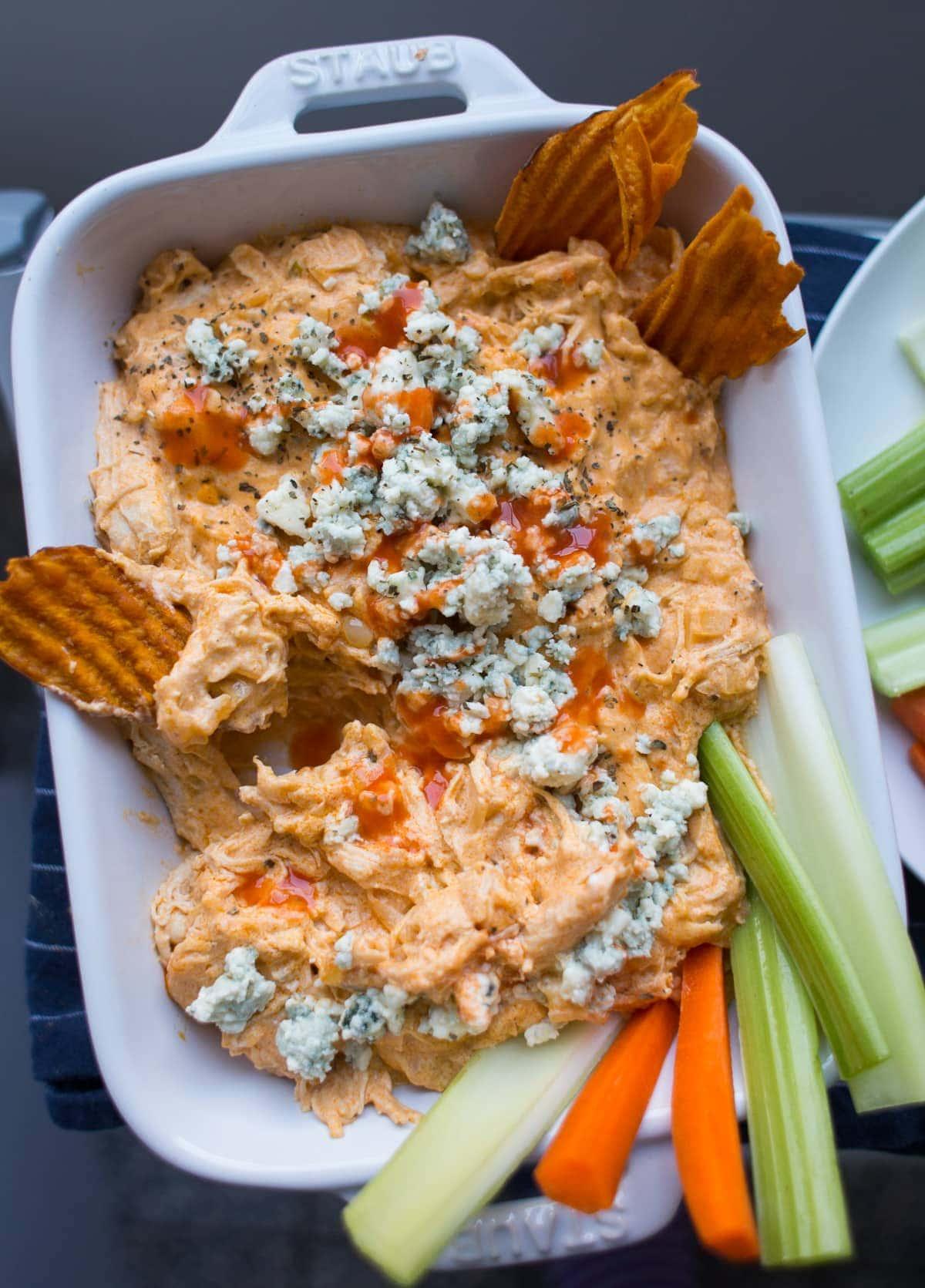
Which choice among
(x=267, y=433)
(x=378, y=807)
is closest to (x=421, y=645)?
(x=378, y=807)

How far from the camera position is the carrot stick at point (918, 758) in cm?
188

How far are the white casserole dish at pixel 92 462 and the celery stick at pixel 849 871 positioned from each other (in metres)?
0.04

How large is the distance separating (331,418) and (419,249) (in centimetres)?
35

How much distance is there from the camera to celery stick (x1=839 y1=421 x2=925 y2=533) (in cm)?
185

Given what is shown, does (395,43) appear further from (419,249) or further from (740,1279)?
(740,1279)

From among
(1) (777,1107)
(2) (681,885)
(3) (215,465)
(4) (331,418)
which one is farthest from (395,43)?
(1) (777,1107)

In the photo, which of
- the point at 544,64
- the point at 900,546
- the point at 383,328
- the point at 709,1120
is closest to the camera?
the point at 709,1120

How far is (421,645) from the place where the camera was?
5.29 ft

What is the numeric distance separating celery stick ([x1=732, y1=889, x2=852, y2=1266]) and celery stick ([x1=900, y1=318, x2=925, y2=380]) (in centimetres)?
105

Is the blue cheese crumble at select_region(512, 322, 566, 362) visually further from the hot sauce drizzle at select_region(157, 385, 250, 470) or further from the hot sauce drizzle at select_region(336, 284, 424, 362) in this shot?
the hot sauce drizzle at select_region(157, 385, 250, 470)

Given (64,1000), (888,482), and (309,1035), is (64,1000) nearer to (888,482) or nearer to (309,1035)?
(309,1035)

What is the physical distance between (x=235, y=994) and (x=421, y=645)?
0.57 metres

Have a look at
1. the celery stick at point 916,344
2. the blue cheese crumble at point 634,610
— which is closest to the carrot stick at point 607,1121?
the blue cheese crumble at point 634,610

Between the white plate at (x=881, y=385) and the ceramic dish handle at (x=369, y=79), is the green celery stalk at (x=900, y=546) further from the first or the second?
the ceramic dish handle at (x=369, y=79)
